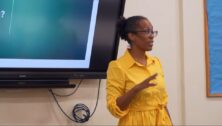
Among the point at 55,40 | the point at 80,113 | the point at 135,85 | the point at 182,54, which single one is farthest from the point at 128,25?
the point at 182,54

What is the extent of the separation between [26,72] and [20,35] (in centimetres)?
25

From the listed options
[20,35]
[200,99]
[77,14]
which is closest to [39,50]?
[20,35]

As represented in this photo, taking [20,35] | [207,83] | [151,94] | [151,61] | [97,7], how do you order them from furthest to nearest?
1. [207,83]
2. [97,7]
3. [20,35]
4. [151,61]
5. [151,94]

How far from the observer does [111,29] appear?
8.50 feet

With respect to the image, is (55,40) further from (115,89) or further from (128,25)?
(115,89)

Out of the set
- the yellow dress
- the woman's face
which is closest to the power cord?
the yellow dress

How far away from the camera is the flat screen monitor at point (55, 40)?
234 centimetres

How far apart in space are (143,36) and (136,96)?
306 mm

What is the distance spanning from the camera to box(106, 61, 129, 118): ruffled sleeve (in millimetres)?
1716

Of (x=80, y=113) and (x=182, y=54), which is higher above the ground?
(x=182, y=54)

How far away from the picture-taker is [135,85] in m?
1.68

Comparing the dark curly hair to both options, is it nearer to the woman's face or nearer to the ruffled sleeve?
the woman's face

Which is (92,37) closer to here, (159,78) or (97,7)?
(97,7)

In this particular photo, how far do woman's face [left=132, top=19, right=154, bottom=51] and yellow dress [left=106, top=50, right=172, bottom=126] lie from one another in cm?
9
